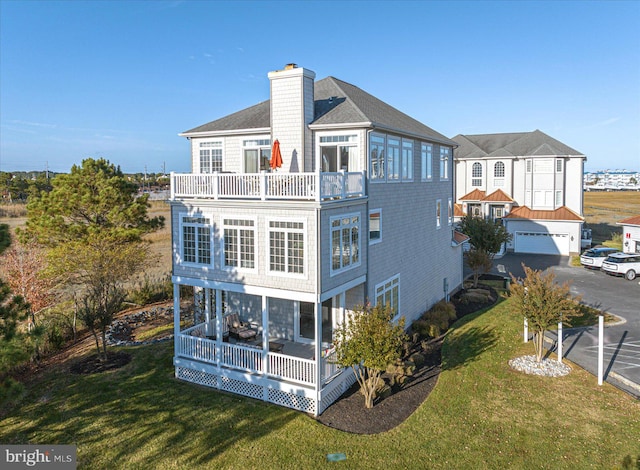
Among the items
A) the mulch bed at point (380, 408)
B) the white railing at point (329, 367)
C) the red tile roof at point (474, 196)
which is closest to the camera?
the mulch bed at point (380, 408)

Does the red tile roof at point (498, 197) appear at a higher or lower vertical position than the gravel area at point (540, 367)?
higher

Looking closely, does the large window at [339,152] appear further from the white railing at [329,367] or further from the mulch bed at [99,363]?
the mulch bed at [99,363]

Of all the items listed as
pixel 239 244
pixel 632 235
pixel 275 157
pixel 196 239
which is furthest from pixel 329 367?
pixel 632 235

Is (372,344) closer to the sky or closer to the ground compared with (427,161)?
closer to the ground

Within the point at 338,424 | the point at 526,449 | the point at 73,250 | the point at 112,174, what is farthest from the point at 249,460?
the point at 112,174

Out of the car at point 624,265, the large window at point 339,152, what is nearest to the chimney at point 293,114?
the large window at point 339,152

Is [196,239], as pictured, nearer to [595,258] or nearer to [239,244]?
[239,244]
